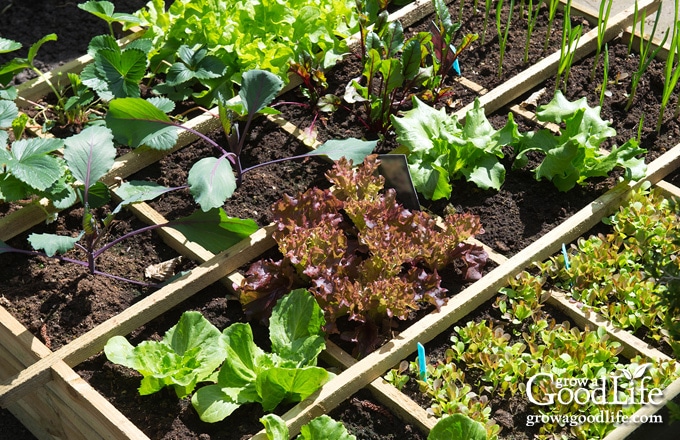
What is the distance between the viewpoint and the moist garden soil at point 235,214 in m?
2.84

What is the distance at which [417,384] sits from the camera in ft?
9.25

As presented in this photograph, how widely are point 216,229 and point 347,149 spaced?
23.3 inches

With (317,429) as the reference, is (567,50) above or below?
above

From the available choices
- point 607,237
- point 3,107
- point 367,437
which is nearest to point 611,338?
point 607,237

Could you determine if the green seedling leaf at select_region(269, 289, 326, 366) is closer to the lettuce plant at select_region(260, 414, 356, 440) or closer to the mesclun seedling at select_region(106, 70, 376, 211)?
the lettuce plant at select_region(260, 414, 356, 440)

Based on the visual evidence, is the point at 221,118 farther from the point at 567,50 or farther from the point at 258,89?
the point at 567,50

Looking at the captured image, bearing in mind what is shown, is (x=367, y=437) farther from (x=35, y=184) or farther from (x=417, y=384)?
(x=35, y=184)

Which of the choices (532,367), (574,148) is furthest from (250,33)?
(532,367)

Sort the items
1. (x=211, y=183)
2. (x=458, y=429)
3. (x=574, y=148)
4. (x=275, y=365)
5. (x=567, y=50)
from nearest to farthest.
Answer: (x=458, y=429)
(x=275, y=365)
(x=211, y=183)
(x=574, y=148)
(x=567, y=50)

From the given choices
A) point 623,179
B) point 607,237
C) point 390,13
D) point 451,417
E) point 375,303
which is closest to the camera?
point 451,417

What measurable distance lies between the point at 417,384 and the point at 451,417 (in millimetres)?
323

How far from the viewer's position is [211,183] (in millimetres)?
3068
